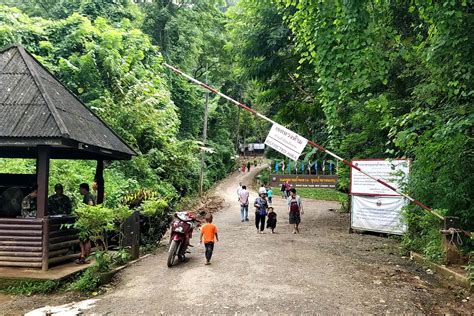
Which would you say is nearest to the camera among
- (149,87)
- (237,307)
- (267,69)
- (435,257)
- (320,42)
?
(237,307)

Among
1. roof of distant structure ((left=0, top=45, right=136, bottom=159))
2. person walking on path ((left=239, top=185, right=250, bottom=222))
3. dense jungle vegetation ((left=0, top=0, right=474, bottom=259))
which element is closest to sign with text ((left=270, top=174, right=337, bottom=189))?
dense jungle vegetation ((left=0, top=0, right=474, bottom=259))

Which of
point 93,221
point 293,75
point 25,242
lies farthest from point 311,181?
point 25,242

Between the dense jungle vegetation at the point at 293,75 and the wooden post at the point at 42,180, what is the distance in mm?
4690

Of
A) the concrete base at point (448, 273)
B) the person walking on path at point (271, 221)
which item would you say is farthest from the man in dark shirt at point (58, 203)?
the concrete base at point (448, 273)

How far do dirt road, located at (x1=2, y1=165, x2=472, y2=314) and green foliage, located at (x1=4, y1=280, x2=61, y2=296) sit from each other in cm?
105

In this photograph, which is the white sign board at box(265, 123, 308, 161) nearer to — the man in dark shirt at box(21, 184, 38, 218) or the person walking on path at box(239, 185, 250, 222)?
the man in dark shirt at box(21, 184, 38, 218)

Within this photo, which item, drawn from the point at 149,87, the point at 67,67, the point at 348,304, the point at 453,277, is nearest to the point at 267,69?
the point at 149,87

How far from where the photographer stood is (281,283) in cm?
715

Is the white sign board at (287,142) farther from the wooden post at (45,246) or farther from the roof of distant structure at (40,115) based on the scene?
the wooden post at (45,246)

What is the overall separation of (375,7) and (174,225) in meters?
6.37

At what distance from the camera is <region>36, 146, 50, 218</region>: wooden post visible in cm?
800

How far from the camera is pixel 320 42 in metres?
8.62

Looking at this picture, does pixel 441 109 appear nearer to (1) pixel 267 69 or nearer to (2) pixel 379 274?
(2) pixel 379 274

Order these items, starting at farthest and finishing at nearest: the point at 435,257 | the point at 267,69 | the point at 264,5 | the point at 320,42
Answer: the point at 267,69 < the point at 264,5 < the point at 435,257 < the point at 320,42
